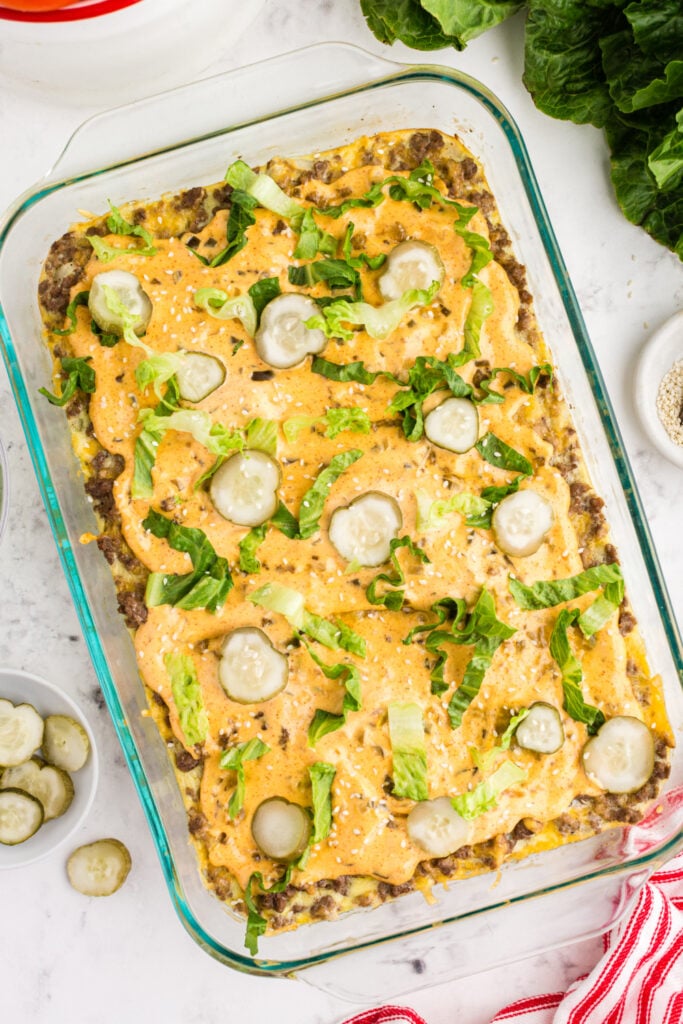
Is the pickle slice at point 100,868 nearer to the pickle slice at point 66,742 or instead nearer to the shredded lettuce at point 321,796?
the pickle slice at point 66,742

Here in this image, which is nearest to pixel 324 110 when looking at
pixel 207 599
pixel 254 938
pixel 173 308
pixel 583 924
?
pixel 173 308

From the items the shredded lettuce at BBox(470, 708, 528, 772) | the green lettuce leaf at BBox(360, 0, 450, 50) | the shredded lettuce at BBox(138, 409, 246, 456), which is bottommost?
the shredded lettuce at BBox(470, 708, 528, 772)

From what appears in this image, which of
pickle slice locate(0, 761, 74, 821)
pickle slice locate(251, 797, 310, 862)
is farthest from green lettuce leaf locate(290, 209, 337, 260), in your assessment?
pickle slice locate(0, 761, 74, 821)

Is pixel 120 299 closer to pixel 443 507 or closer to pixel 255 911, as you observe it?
pixel 443 507

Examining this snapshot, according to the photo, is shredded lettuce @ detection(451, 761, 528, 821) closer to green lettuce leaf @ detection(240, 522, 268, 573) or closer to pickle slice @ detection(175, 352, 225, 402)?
green lettuce leaf @ detection(240, 522, 268, 573)

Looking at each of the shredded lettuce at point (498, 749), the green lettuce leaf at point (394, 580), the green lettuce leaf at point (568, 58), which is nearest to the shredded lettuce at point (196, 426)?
the green lettuce leaf at point (394, 580)

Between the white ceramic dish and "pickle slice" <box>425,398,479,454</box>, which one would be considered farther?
"pickle slice" <box>425,398,479,454</box>

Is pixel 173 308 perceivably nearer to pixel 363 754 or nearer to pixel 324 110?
pixel 324 110
